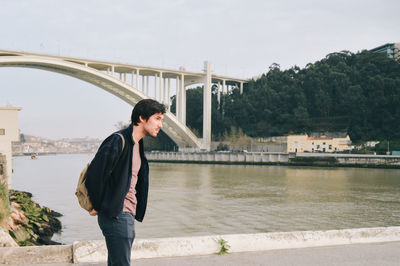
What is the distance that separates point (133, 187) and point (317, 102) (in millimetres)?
53815

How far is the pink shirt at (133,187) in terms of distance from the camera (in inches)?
86.8

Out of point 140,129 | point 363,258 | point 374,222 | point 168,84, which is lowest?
point 374,222

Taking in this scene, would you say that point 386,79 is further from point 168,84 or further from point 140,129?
point 140,129

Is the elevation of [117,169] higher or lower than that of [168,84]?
lower

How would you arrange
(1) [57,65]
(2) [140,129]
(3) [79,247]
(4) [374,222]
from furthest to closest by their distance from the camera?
1. (1) [57,65]
2. (4) [374,222]
3. (3) [79,247]
4. (2) [140,129]

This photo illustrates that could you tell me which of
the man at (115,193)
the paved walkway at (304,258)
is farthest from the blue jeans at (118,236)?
the paved walkway at (304,258)

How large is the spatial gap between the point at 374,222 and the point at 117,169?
1009 centimetres

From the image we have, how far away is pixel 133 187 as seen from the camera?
7.47 ft

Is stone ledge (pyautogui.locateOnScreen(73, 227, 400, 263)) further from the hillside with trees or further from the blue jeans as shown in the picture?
the hillside with trees

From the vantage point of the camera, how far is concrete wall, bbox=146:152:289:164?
140 ft

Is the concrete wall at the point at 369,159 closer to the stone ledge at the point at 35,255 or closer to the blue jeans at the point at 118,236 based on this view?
the stone ledge at the point at 35,255

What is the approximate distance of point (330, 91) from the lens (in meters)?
54.0

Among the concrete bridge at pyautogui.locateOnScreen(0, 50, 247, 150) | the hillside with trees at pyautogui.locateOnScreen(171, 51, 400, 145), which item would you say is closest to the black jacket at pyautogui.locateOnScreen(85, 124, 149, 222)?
the concrete bridge at pyautogui.locateOnScreen(0, 50, 247, 150)

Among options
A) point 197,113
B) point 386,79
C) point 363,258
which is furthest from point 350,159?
point 363,258
